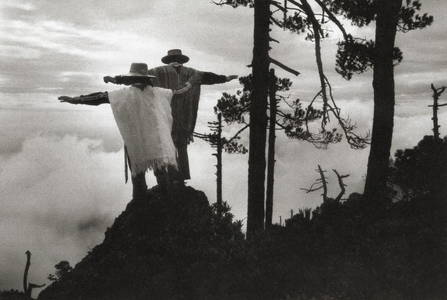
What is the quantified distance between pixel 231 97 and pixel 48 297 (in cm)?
782

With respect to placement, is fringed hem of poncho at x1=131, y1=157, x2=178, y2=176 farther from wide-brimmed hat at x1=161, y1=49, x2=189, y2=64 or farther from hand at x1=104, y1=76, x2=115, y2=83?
wide-brimmed hat at x1=161, y1=49, x2=189, y2=64

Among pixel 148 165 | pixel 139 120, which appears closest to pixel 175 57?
pixel 139 120

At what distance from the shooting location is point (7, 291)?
27.1 ft

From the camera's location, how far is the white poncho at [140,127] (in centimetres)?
827

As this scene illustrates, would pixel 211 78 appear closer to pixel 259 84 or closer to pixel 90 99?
pixel 259 84

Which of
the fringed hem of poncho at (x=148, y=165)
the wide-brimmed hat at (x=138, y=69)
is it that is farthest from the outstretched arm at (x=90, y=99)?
the fringed hem of poncho at (x=148, y=165)

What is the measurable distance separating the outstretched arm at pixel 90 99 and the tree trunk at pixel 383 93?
212 inches

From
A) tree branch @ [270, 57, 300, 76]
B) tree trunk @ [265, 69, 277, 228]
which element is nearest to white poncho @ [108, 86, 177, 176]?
tree branch @ [270, 57, 300, 76]

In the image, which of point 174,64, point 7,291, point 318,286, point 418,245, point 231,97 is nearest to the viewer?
point 318,286

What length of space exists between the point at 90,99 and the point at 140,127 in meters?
0.94

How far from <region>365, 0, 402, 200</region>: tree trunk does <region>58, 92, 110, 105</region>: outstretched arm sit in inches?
212

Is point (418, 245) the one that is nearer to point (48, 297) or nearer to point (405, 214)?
point (405, 214)

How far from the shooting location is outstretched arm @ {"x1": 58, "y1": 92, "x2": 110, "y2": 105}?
7977mm

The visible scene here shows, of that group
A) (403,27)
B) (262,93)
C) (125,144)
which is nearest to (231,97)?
(262,93)
